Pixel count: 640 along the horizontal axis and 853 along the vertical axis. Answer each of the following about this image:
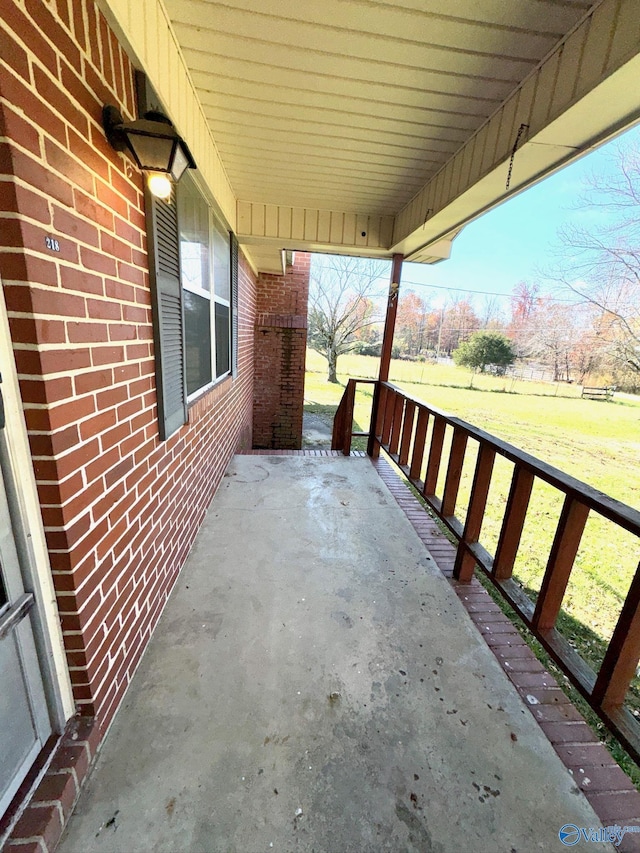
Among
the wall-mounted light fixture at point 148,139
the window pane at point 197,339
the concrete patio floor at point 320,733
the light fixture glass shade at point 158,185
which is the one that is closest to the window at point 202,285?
the window pane at point 197,339

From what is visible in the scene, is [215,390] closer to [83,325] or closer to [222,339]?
[222,339]

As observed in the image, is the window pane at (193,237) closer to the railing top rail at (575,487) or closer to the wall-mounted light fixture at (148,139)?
the wall-mounted light fixture at (148,139)

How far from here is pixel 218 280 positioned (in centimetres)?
317

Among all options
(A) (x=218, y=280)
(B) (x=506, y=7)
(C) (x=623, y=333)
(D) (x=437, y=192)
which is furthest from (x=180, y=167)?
(C) (x=623, y=333)

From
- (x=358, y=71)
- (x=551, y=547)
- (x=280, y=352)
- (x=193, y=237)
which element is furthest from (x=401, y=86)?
(x=280, y=352)

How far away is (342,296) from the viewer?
16.4 metres

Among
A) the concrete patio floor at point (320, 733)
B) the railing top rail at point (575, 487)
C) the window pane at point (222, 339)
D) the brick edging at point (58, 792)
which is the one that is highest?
the window pane at point (222, 339)

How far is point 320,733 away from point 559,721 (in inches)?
39.0

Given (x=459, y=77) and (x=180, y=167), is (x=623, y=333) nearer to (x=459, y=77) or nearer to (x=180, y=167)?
(x=459, y=77)

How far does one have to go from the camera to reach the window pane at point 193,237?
2059 millimetres

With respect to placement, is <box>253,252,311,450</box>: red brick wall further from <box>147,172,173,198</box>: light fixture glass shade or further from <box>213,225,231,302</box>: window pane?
<box>147,172,173,198</box>: light fixture glass shade

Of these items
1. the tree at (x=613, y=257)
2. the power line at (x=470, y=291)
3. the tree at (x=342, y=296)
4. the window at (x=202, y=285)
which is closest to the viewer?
the window at (x=202, y=285)

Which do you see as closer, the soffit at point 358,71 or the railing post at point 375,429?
the soffit at point 358,71

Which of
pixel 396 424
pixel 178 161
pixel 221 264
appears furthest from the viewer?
pixel 396 424
